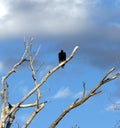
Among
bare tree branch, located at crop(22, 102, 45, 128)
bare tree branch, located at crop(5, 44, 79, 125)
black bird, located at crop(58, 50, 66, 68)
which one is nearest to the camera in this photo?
bare tree branch, located at crop(5, 44, 79, 125)

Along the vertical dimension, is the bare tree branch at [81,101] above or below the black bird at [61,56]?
below

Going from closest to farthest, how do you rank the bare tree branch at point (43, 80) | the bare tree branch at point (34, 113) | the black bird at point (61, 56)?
the bare tree branch at point (43, 80), the black bird at point (61, 56), the bare tree branch at point (34, 113)

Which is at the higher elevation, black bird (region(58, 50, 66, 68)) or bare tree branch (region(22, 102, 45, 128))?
black bird (region(58, 50, 66, 68))

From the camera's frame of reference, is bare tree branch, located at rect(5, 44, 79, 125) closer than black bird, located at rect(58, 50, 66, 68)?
Yes

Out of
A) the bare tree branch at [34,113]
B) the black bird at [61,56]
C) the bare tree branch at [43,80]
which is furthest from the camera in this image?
the bare tree branch at [34,113]

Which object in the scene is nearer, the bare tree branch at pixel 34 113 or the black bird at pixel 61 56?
the black bird at pixel 61 56

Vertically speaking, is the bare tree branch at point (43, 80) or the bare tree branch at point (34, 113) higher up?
the bare tree branch at point (43, 80)

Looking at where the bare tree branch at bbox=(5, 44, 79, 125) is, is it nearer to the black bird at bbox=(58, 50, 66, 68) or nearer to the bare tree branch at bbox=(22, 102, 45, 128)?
the black bird at bbox=(58, 50, 66, 68)

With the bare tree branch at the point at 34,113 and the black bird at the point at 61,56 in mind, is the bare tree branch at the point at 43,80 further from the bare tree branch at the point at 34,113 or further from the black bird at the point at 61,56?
the bare tree branch at the point at 34,113

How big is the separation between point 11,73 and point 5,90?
1.90ft

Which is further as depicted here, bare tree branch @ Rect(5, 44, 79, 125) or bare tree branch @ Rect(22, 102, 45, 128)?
bare tree branch @ Rect(22, 102, 45, 128)

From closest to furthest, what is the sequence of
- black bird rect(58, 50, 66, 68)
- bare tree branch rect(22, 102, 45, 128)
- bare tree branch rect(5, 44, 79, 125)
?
bare tree branch rect(5, 44, 79, 125), black bird rect(58, 50, 66, 68), bare tree branch rect(22, 102, 45, 128)

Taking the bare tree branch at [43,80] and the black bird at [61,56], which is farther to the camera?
the black bird at [61,56]

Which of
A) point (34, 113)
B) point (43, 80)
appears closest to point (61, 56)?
point (43, 80)
